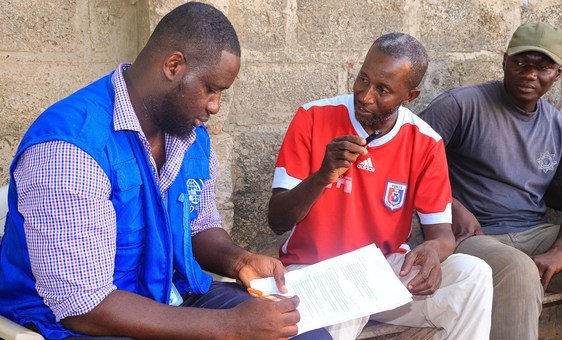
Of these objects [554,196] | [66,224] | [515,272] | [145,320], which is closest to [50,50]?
[66,224]

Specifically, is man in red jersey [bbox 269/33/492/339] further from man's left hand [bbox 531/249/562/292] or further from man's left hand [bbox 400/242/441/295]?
man's left hand [bbox 531/249/562/292]

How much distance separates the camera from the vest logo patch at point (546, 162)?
12.2 feet

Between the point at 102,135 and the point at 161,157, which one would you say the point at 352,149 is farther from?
the point at 102,135

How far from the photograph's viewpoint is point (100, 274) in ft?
6.59

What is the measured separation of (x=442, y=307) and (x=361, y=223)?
450 mm

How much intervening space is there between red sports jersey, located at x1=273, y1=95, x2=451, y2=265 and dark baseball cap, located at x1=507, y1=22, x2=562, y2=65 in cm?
86

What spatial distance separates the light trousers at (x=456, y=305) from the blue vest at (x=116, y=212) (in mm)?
781

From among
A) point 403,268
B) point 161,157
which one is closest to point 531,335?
point 403,268

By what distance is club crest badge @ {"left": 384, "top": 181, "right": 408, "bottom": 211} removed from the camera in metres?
2.97

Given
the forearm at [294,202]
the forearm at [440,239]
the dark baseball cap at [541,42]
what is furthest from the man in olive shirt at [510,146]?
the forearm at [294,202]

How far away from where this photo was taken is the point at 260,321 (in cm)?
211

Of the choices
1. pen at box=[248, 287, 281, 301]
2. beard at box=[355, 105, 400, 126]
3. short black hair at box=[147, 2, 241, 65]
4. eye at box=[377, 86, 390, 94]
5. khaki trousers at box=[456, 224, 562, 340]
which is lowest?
khaki trousers at box=[456, 224, 562, 340]

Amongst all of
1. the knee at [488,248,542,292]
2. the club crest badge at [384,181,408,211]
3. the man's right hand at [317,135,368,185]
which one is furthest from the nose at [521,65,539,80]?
the man's right hand at [317,135,368,185]

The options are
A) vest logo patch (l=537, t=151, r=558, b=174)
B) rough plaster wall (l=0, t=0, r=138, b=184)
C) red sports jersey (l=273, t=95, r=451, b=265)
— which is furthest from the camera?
vest logo patch (l=537, t=151, r=558, b=174)
